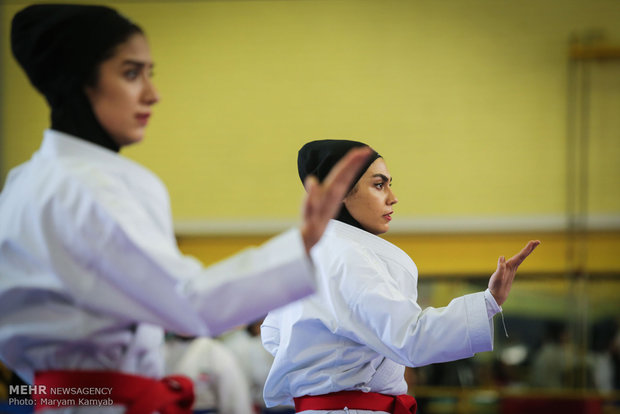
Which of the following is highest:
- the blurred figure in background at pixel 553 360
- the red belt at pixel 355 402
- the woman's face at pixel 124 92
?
the woman's face at pixel 124 92

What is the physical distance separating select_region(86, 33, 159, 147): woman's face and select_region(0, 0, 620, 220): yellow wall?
5.62 m

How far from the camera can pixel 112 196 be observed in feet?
4.22

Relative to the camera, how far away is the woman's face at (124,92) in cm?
141

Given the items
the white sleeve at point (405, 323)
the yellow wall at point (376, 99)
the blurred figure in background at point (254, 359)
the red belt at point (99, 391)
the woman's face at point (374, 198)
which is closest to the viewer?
the red belt at point (99, 391)

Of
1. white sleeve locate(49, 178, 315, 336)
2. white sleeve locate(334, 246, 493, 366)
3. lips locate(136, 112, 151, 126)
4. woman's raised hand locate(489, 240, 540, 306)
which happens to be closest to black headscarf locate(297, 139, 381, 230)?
white sleeve locate(334, 246, 493, 366)

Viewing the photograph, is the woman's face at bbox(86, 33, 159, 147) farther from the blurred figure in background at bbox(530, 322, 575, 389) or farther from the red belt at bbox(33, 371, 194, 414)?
the blurred figure in background at bbox(530, 322, 575, 389)

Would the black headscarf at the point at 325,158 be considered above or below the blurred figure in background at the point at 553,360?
above

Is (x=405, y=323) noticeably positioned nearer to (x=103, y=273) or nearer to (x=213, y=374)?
(x=103, y=273)

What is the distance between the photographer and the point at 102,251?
1.25 m

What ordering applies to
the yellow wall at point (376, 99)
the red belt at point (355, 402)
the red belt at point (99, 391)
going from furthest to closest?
the yellow wall at point (376, 99), the red belt at point (355, 402), the red belt at point (99, 391)

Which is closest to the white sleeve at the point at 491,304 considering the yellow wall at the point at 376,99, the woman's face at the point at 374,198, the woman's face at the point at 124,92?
the woman's face at the point at 374,198

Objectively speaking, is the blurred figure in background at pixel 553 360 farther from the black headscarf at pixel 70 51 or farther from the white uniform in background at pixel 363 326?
the black headscarf at pixel 70 51

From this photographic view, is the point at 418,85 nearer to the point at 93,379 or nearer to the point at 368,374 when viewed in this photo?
the point at 368,374

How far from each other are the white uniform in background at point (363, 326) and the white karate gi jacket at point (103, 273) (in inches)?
27.1
